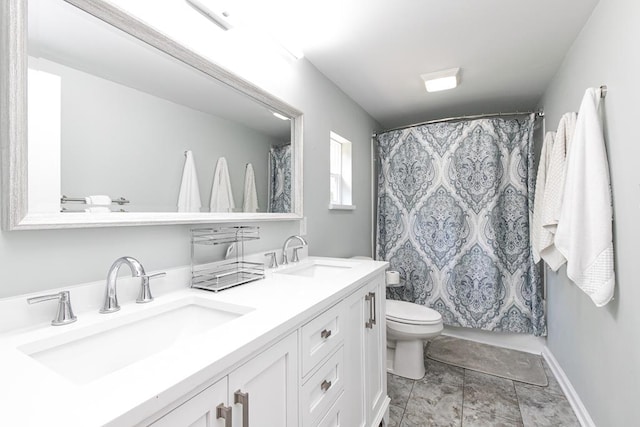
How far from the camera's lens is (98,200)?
2.99ft

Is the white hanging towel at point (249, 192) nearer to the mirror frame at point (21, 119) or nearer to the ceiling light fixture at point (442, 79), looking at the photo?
the mirror frame at point (21, 119)

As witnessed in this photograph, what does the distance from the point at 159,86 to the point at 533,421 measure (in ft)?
8.17

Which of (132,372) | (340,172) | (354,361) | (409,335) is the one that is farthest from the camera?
(340,172)

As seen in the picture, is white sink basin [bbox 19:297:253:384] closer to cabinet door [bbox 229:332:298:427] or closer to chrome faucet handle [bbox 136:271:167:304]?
chrome faucet handle [bbox 136:271:167:304]

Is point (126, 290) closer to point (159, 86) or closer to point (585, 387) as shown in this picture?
point (159, 86)

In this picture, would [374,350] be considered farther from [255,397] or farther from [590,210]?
[590,210]

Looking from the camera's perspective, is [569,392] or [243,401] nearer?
[243,401]

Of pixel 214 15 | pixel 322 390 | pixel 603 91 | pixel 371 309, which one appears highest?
pixel 214 15

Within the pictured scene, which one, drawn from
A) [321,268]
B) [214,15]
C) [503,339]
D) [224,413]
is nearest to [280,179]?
[321,268]

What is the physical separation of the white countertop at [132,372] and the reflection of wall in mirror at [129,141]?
0.37 m

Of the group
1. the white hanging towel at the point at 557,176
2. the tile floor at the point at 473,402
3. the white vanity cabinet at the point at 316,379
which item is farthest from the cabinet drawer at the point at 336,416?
the white hanging towel at the point at 557,176

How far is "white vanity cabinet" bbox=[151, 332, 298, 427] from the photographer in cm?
56

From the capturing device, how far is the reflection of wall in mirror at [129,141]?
0.86 meters

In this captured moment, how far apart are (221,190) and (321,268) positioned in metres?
0.76
